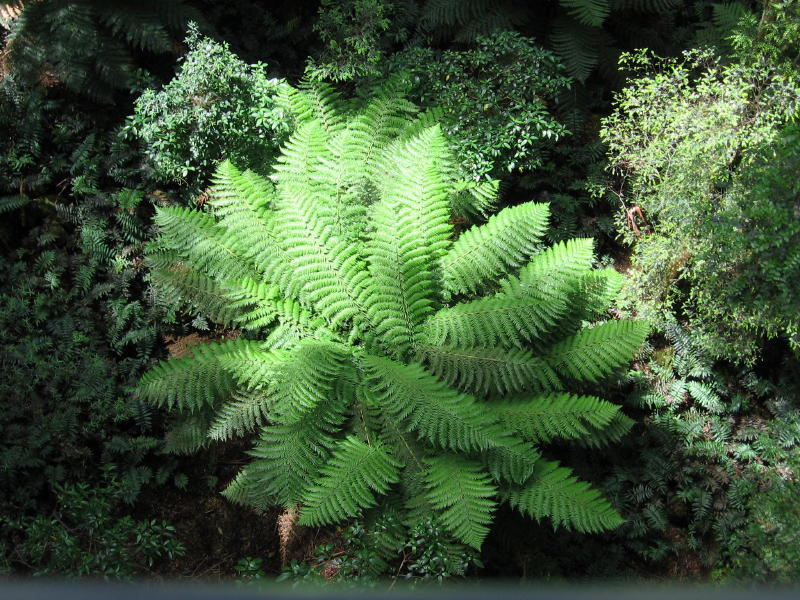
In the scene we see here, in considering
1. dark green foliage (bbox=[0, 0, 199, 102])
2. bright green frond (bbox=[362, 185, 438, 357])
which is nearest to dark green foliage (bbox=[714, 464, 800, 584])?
bright green frond (bbox=[362, 185, 438, 357])

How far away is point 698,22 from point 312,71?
13.0 ft

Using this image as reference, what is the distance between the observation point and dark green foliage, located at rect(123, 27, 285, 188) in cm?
473

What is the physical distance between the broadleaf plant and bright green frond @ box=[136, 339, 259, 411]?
0.04ft

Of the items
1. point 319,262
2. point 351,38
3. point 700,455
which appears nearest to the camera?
point 319,262

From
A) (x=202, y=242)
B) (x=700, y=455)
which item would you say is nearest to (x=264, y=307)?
(x=202, y=242)

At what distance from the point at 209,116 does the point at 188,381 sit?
199cm

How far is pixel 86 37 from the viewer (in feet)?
16.4

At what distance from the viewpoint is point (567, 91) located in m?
6.02

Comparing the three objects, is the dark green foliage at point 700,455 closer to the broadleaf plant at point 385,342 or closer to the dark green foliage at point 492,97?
the broadleaf plant at point 385,342

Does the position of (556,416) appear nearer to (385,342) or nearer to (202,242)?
(385,342)

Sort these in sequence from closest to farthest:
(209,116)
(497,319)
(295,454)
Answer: (295,454)
(497,319)
(209,116)

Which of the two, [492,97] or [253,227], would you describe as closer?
[253,227]

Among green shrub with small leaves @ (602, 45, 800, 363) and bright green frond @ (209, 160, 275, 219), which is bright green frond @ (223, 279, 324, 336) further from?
green shrub with small leaves @ (602, 45, 800, 363)

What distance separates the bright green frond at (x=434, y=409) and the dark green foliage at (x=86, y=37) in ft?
11.0
